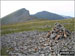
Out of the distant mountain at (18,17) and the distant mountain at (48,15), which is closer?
the distant mountain at (18,17)

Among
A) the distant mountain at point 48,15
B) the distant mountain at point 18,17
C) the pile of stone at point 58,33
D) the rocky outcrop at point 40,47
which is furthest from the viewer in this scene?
the distant mountain at point 48,15

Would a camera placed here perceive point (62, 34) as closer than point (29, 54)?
No

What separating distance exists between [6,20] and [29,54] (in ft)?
341

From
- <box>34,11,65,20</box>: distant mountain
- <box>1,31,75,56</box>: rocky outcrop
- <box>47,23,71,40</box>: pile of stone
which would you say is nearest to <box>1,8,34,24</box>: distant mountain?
<box>34,11,65,20</box>: distant mountain

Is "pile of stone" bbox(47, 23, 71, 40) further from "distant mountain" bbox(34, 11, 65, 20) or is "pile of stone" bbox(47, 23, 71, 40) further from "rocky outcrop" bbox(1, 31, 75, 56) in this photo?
"distant mountain" bbox(34, 11, 65, 20)

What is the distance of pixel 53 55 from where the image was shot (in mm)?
22172

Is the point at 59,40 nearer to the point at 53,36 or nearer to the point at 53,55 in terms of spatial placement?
the point at 53,36

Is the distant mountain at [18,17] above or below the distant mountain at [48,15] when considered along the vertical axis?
above

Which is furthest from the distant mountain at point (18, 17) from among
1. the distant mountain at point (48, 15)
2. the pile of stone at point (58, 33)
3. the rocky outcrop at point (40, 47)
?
the rocky outcrop at point (40, 47)

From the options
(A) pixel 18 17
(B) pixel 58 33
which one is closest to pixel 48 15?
(A) pixel 18 17

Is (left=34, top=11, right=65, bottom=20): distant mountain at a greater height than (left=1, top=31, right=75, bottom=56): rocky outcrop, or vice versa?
(left=1, top=31, right=75, bottom=56): rocky outcrop

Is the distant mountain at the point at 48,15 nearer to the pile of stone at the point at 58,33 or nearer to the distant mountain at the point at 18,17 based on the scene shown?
the distant mountain at the point at 18,17

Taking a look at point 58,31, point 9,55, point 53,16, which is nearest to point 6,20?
point 53,16

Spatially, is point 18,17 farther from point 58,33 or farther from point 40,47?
point 40,47
